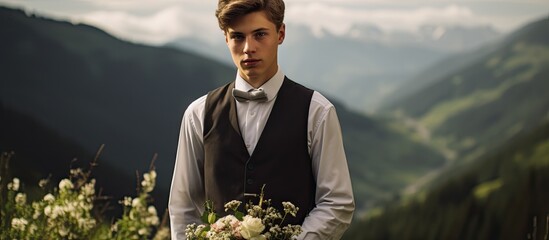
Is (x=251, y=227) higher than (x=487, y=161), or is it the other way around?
(x=251, y=227)

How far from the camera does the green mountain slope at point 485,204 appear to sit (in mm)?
28578

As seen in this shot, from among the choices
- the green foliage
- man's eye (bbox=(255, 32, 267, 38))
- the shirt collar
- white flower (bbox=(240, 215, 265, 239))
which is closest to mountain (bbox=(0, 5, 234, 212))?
the green foliage

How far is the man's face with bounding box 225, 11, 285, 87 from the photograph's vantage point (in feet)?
7.65

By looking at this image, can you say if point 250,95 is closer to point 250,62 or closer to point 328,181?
point 250,62

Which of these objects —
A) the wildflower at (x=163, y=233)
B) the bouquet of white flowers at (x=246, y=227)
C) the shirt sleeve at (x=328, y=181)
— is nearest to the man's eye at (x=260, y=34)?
the shirt sleeve at (x=328, y=181)

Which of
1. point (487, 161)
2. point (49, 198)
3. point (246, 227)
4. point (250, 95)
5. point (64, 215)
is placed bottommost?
point (487, 161)

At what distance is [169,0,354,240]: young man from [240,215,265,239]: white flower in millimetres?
243

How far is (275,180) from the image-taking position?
7.57ft

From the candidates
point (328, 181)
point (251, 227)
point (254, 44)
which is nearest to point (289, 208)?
point (251, 227)

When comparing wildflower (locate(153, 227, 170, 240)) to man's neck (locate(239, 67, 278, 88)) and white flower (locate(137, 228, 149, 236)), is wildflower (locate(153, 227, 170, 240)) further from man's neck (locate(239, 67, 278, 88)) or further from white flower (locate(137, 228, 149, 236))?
man's neck (locate(239, 67, 278, 88))

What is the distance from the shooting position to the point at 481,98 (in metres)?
87.9

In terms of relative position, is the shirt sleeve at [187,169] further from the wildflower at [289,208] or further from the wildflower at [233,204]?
the wildflower at [289,208]

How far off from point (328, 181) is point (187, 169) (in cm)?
54

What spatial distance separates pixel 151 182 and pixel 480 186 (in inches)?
1692
